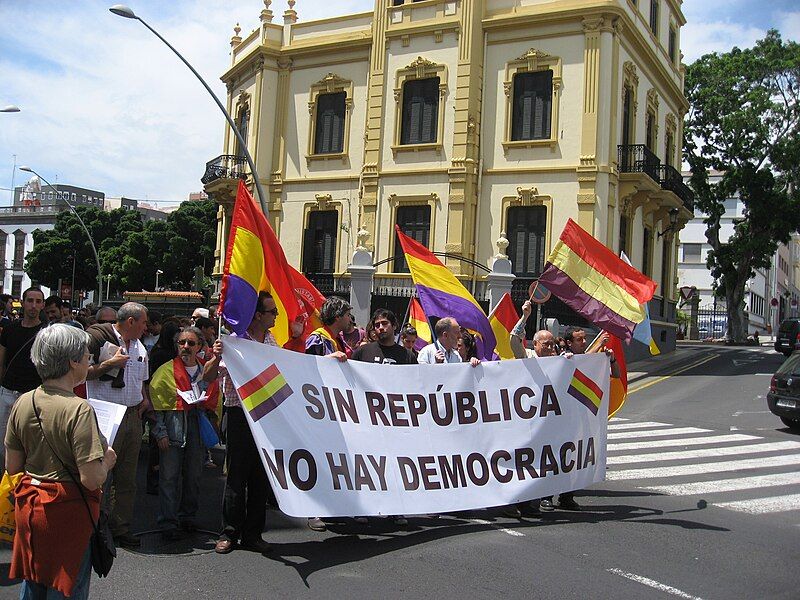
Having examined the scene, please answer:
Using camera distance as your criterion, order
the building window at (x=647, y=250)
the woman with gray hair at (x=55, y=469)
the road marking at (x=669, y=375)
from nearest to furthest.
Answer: the woman with gray hair at (x=55, y=469) → the road marking at (x=669, y=375) → the building window at (x=647, y=250)

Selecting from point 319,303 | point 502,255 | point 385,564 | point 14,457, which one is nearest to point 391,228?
point 502,255

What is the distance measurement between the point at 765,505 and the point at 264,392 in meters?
5.62

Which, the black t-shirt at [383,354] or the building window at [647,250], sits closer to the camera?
the black t-shirt at [383,354]

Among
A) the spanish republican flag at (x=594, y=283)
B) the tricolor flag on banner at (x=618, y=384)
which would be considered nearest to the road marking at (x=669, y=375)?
the tricolor flag on banner at (x=618, y=384)

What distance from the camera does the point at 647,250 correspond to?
28656mm

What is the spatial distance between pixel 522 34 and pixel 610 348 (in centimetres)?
1889

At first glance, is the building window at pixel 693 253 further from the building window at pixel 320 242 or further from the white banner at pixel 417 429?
the white banner at pixel 417 429

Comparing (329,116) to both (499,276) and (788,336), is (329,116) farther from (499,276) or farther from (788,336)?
(788,336)

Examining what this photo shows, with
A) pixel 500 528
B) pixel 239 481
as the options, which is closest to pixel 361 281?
pixel 500 528

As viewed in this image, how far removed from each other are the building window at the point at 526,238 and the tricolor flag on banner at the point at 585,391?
1691cm

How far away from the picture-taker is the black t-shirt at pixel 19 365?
6.91 m

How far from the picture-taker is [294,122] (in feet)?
92.6

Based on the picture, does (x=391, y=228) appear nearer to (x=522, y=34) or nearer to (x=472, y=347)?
(x=522, y=34)

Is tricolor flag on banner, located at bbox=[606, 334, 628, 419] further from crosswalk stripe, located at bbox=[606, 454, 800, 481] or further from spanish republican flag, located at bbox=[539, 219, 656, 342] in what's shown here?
crosswalk stripe, located at bbox=[606, 454, 800, 481]
